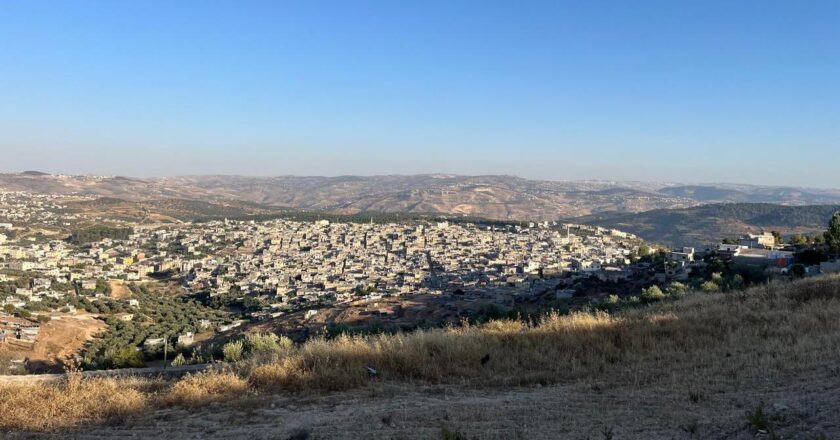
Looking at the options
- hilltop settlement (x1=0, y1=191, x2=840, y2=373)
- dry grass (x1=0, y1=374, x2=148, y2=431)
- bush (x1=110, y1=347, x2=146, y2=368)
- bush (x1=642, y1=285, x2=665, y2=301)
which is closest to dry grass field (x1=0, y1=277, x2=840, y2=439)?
dry grass (x1=0, y1=374, x2=148, y2=431)

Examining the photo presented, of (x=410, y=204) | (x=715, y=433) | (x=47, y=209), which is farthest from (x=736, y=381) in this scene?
(x=410, y=204)

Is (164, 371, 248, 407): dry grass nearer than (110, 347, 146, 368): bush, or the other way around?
(164, 371, 248, 407): dry grass

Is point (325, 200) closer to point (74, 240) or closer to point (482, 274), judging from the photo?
point (74, 240)

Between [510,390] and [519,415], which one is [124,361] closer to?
[510,390]

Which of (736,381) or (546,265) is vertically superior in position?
(736,381)

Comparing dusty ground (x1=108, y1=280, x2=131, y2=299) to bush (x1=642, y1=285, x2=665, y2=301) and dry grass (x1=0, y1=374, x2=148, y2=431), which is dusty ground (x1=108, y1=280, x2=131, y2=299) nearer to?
bush (x1=642, y1=285, x2=665, y2=301)

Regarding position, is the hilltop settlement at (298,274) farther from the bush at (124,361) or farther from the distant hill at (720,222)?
the distant hill at (720,222)
